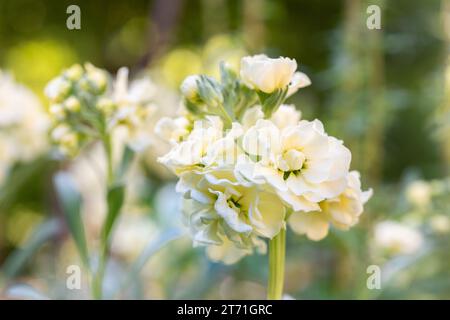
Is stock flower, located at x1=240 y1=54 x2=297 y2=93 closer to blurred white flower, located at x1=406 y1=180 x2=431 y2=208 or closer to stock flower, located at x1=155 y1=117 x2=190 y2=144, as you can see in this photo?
stock flower, located at x1=155 y1=117 x2=190 y2=144

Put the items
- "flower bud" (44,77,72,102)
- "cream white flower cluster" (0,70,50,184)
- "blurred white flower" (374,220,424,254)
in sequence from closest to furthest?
"flower bud" (44,77,72,102) → "blurred white flower" (374,220,424,254) → "cream white flower cluster" (0,70,50,184)

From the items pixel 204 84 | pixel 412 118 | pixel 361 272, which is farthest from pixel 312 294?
pixel 412 118

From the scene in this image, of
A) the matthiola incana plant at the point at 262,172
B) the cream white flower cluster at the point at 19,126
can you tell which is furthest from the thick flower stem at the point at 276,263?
the cream white flower cluster at the point at 19,126

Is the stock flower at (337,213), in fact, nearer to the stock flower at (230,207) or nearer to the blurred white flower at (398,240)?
the stock flower at (230,207)

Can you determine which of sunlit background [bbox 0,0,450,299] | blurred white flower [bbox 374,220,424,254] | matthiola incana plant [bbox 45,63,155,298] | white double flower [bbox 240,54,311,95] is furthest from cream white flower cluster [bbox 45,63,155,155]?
blurred white flower [bbox 374,220,424,254]

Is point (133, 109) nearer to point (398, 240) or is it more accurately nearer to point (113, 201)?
point (113, 201)
